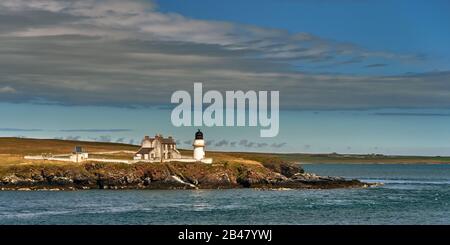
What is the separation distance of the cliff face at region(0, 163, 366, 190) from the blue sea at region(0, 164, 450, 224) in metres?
7.68

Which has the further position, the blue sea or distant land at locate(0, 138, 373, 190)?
distant land at locate(0, 138, 373, 190)

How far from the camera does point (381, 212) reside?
2950 inches

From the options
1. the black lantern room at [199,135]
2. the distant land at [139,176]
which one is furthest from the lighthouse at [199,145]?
the distant land at [139,176]

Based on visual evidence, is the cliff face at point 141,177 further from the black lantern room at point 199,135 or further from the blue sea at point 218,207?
the black lantern room at point 199,135

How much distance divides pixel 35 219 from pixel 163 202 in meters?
22.1

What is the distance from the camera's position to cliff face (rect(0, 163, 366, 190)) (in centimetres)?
11281

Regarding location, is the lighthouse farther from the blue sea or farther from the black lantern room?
the blue sea

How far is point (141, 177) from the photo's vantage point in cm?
11525

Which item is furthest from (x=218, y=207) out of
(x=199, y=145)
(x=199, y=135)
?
(x=199, y=135)

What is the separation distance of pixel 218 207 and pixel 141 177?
124 feet

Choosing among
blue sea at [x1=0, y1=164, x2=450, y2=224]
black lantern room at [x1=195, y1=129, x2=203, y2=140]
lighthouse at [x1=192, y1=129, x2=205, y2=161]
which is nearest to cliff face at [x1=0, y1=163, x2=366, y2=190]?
lighthouse at [x1=192, y1=129, x2=205, y2=161]
